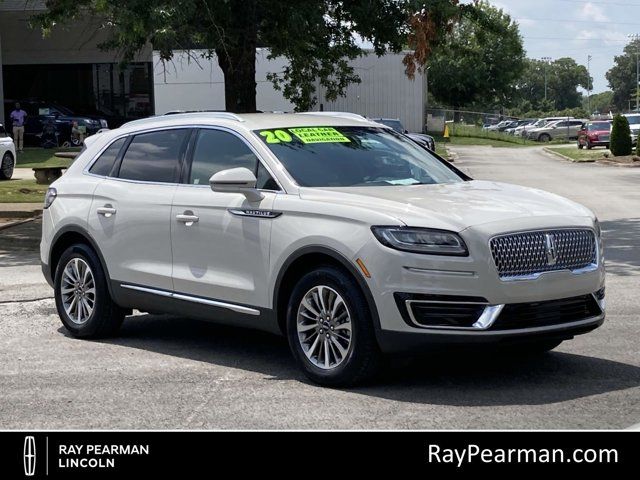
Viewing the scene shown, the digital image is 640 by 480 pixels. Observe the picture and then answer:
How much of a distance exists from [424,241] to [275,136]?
1740 millimetres

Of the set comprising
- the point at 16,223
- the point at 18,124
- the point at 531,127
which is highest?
the point at 18,124

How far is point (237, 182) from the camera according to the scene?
7.58 meters

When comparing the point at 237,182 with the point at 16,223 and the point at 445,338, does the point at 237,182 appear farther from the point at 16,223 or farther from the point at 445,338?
the point at 16,223

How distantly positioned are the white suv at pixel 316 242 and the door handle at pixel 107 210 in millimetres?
11

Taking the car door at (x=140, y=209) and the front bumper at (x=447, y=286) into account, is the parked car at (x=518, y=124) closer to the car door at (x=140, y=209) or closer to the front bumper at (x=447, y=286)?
the car door at (x=140, y=209)

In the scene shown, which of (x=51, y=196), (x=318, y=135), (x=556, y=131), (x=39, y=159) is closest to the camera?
(x=318, y=135)

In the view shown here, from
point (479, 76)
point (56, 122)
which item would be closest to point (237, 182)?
point (56, 122)

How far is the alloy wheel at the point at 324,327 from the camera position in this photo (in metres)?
7.12

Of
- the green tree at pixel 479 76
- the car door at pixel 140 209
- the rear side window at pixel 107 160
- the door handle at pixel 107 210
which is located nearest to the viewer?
the car door at pixel 140 209

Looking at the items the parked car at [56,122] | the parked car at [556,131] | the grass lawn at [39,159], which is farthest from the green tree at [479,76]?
the grass lawn at [39,159]

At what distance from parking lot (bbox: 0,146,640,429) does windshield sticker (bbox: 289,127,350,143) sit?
61.7 inches

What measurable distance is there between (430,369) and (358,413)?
1.32 meters

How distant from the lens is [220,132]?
8.30 m
